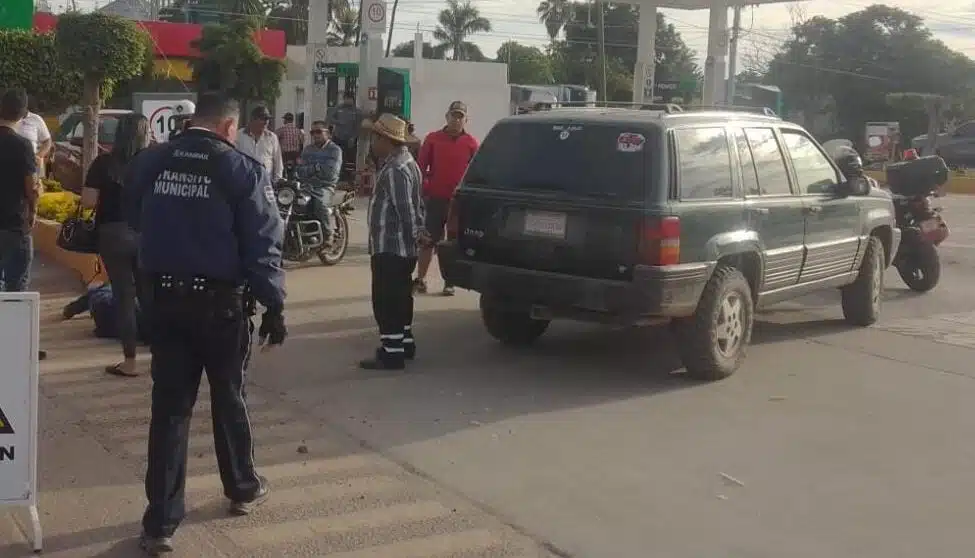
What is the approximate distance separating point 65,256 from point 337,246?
2.97 meters

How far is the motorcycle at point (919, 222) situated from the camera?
12.2 meters

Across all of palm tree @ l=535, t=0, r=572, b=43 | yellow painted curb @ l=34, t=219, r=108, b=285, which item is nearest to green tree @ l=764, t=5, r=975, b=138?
palm tree @ l=535, t=0, r=572, b=43

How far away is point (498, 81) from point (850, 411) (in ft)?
77.6

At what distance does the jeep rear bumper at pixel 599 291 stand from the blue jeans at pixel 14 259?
9.69ft

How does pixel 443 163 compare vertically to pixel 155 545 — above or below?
above

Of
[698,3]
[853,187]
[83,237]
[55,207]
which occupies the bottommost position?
[55,207]

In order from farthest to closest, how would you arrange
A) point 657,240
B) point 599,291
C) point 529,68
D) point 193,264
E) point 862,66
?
point 529,68
point 862,66
point 599,291
point 657,240
point 193,264

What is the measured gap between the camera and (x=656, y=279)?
24.1 ft

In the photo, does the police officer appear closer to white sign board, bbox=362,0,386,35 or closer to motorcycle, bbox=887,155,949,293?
motorcycle, bbox=887,155,949,293

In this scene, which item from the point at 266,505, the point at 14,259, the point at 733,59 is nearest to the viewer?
the point at 266,505

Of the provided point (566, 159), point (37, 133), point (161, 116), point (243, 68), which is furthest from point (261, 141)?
point (243, 68)

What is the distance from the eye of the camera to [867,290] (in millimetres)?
10062

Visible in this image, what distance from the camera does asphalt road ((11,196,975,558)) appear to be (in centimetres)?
512

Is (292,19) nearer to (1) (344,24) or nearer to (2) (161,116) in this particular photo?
(1) (344,24)
